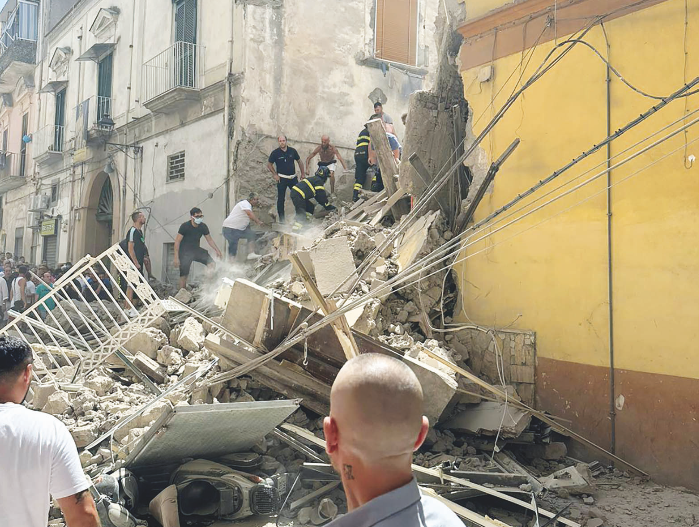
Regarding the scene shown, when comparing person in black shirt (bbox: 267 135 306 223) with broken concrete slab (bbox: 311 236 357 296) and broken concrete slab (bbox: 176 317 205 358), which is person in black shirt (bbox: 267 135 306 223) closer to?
broken concrete slab (bbox: 176 317 205 358)

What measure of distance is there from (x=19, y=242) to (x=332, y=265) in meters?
23.9

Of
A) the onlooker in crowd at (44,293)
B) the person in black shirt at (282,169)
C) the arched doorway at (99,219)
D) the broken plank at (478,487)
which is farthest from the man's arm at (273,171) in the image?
the arched doorway at (99,219)

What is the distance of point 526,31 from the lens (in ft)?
20.8

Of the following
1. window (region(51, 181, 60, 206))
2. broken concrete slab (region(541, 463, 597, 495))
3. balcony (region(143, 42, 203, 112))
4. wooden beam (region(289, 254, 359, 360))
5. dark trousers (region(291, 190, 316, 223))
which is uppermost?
balcony (region(143, 42, 203, 112))

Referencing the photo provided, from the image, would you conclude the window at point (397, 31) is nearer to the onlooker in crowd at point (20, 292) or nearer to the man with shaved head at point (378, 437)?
the onlooker in crowd at point (20, 292)

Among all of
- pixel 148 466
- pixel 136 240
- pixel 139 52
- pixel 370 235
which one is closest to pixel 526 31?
pixel 370 235

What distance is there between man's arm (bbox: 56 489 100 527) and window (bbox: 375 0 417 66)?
13.2 metres

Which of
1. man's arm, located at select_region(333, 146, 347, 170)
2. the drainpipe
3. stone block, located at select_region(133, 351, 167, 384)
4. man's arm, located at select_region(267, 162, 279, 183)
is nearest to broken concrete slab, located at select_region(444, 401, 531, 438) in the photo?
the drainpipe

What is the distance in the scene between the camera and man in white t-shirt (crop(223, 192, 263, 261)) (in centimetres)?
1115

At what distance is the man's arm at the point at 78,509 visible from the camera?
2289mm

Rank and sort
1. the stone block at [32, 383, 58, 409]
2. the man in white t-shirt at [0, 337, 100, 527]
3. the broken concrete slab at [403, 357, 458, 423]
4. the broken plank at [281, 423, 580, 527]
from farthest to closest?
the stone block at [32, 383, 58, 409], the broken concrete slab at [403, 357, 458, 423], the broken plank at [281, 423, 580, 527], the man in white t-shirt at [0, 337, 100, 527]

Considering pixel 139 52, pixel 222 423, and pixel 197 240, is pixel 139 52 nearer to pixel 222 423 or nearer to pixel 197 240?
pixel 197 240

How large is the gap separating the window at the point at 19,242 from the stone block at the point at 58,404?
21570 mm

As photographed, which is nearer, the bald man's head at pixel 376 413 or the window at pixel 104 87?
the bald man's head at pixel 376 413
